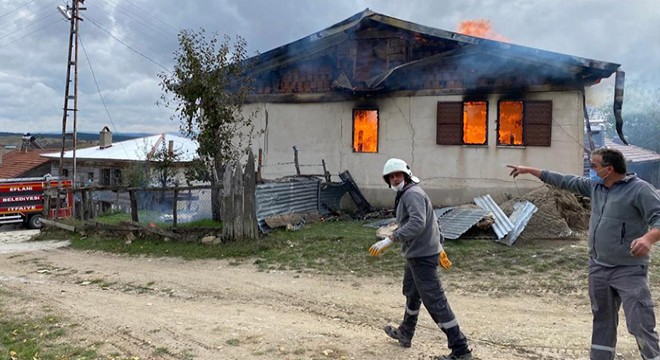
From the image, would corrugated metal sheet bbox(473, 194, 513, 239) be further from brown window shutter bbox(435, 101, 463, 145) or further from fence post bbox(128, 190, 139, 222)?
fence post bbox(128, 190, 139, 222)

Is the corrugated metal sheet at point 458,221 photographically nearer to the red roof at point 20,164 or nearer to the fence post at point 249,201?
the fence post at point 249,201

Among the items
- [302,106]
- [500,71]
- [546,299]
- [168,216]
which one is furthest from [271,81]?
[546,299]

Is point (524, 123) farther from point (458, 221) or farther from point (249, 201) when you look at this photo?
point (249, 201)

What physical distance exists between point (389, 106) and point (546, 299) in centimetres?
853

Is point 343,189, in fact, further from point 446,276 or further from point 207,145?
point 446,276

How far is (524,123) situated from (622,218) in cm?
953

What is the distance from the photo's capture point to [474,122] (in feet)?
43.8

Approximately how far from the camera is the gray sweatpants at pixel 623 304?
3.65 m

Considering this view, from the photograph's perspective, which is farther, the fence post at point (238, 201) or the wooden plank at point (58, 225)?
the wooden plank at point (58, 225)

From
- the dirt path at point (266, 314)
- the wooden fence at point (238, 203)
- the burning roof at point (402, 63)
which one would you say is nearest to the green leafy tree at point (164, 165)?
the burning roof at point (402, 63)

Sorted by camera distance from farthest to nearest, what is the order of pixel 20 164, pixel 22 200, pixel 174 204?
pixel 20 164 → pixel 22 200 → pixel 174 204

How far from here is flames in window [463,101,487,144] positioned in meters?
13.2

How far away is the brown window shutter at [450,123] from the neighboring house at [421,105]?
3 cm

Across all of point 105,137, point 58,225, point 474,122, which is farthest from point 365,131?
point 105,137
